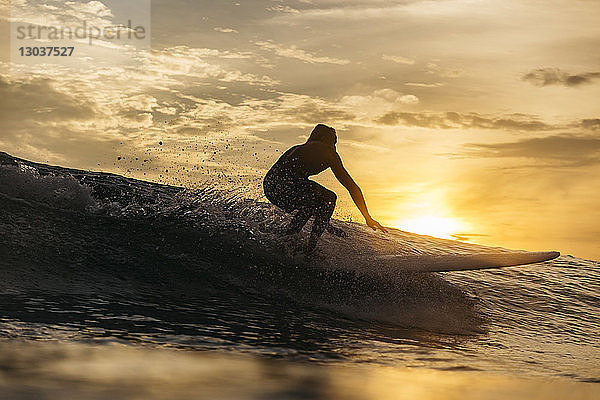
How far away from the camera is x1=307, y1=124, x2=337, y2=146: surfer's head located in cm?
762

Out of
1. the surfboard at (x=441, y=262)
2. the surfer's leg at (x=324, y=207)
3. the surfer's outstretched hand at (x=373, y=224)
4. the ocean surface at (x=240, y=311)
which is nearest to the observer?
the ocean surface at (x=240, y=311)

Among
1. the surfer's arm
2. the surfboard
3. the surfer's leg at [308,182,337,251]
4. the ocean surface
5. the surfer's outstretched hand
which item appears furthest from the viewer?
the surfboard

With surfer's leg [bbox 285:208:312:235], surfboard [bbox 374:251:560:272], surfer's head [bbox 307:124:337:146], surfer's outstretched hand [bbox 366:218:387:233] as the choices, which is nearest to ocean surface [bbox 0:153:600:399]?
surfboard [bbox 374:251:560:272]

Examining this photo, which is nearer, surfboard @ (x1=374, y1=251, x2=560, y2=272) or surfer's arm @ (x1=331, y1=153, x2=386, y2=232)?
surfer's arm @ (x1=331, y1=153, x2=386, y2=232)

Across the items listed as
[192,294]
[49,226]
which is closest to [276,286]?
[192,294]

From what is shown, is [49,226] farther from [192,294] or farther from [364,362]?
[364,362]

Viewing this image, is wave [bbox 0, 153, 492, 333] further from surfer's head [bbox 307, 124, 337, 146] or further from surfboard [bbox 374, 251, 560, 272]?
surfer's head [bbox 307, 124, 337, 146]

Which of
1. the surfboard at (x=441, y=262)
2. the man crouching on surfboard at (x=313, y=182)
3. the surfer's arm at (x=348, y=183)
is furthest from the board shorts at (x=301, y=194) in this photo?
the surfboard at (x=441, y=262)

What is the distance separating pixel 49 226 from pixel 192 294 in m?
2.74

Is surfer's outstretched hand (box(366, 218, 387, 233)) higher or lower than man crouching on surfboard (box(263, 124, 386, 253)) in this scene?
lower

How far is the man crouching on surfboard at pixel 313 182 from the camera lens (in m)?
7.50

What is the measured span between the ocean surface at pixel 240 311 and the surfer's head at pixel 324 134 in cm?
142

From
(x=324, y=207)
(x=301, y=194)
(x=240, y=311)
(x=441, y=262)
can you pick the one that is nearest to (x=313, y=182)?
(x=301, y=194)

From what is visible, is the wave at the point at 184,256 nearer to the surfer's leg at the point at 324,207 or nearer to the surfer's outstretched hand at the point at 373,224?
the surfer's leg at the point at 324,207
